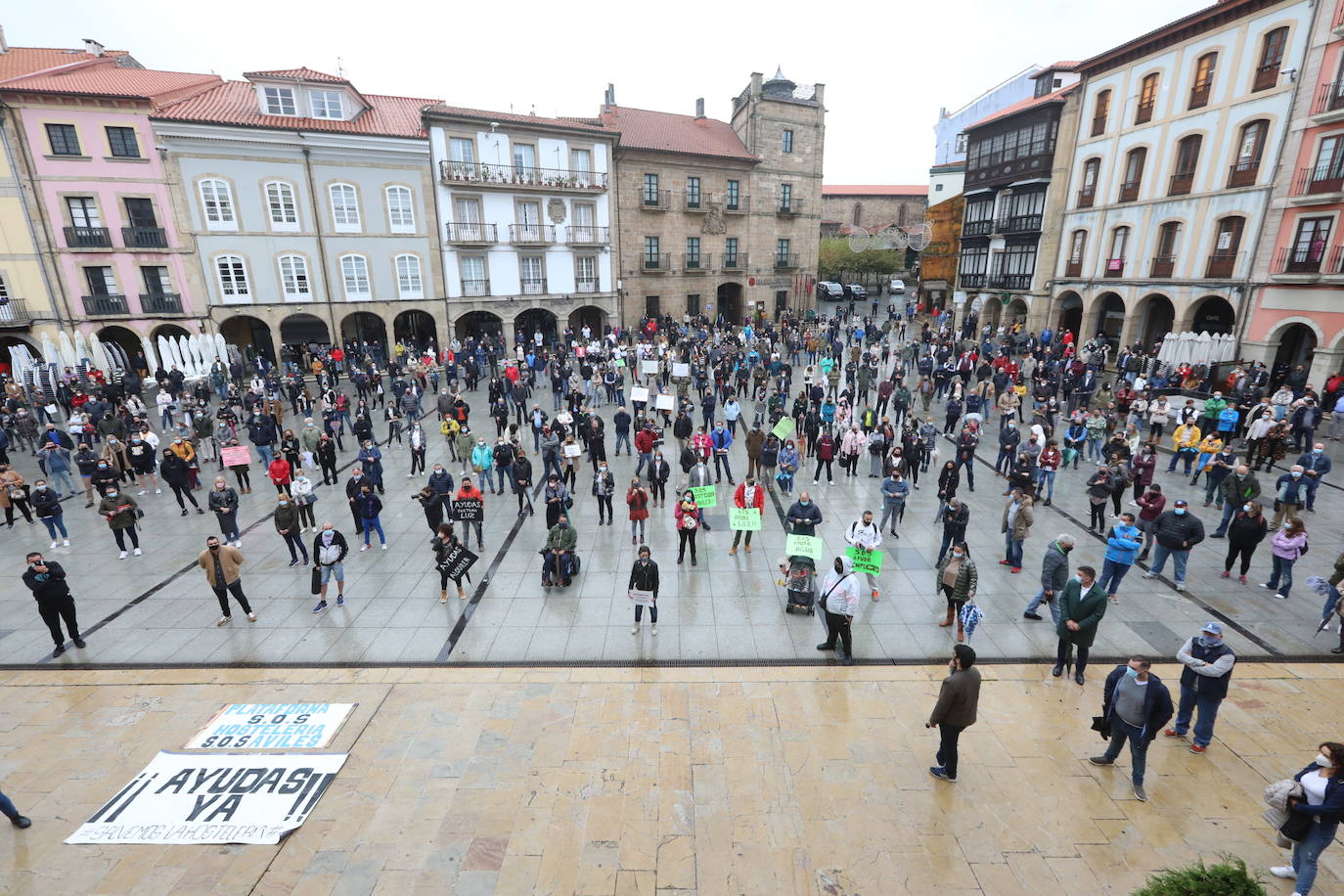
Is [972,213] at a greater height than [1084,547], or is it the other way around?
[972,213]

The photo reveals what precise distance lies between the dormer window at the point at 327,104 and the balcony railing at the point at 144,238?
8.96 metres

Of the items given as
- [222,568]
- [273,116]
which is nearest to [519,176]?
[273,116]

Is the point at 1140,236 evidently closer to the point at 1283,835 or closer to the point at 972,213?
the point at 972,213

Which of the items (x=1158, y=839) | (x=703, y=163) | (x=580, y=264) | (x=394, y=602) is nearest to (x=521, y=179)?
(x=580, y=264)

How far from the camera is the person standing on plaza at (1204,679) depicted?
6.62 m

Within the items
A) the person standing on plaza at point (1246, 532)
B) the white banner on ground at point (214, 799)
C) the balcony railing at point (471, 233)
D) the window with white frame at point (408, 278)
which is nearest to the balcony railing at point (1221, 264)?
the person standing on plaza at point (1246, 532)

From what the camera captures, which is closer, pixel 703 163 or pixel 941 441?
pixel 941 441

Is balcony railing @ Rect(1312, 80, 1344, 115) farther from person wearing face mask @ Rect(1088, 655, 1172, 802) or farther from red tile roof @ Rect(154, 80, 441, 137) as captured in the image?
red tile roof @ Rect(154, 80, 441, 137)

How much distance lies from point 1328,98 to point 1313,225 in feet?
13.6

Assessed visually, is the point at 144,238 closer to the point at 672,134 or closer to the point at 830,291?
the point at 672,134

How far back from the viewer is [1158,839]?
592 centimetres

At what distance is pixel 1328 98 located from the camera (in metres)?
21.2

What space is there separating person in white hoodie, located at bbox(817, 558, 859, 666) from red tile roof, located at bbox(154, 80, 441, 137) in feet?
105

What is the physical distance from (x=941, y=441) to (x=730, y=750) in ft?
50.1
